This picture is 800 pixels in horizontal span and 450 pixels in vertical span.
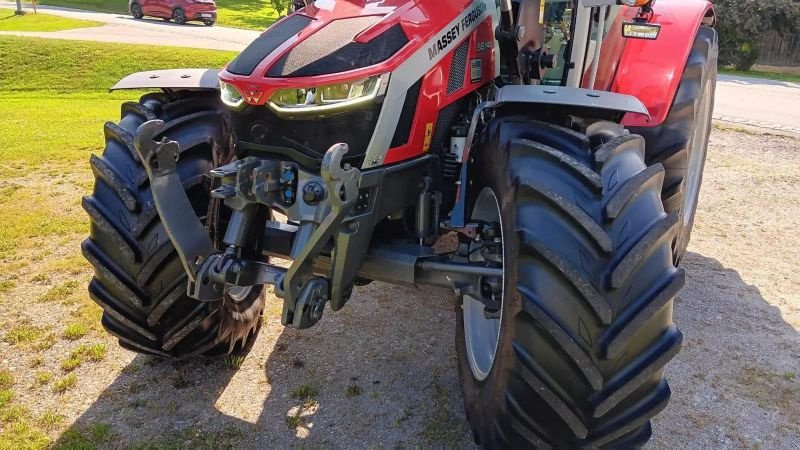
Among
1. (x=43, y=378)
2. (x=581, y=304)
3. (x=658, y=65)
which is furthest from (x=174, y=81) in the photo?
(x=658, y=65)

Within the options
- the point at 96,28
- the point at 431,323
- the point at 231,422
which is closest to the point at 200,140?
the point at 231,422

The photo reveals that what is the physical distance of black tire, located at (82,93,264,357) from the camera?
9.56 ft

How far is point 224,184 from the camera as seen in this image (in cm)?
264

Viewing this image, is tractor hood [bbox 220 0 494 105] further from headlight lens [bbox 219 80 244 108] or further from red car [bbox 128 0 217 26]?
red car [bbox 128 0 217 26]

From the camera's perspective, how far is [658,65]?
387cm

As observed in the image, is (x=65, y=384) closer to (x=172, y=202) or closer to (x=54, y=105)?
(x=172, y=202)

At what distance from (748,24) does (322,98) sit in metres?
23.5

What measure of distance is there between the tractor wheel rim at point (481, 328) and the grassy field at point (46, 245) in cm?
162

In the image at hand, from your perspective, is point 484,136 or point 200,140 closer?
point 484,136

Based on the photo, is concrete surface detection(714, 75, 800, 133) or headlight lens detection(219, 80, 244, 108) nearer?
headlight lens detection(219, 80, 244, 108)

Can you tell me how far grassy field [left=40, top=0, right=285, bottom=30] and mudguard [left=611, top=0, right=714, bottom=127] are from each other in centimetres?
2330

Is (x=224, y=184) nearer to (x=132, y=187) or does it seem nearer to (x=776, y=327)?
(x=132, y=187)

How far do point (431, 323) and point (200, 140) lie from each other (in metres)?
1.70

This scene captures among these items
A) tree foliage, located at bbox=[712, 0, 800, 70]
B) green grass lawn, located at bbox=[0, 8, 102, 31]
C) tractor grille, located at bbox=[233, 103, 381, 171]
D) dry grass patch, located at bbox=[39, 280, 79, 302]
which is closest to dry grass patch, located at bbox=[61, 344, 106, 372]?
dry grass patch, located at bbox=[39, 280, 79, 302]
